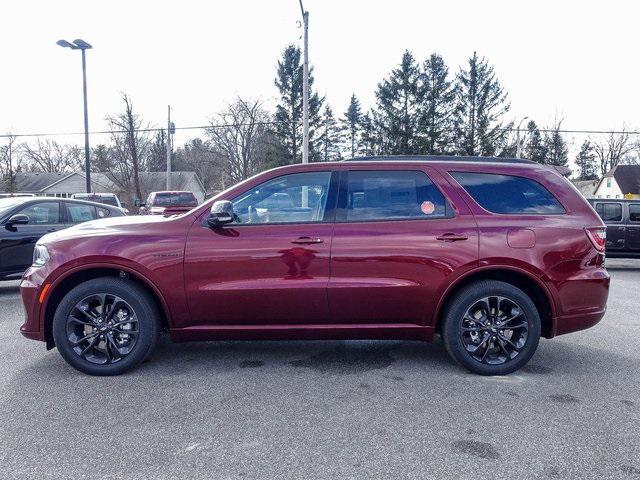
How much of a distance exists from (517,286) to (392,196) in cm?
133

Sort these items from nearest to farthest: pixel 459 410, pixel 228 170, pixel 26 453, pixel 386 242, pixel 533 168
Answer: pixel 26 453, pixel 459 410, pixel 386 242, pixel 533 168, pixel 228 170

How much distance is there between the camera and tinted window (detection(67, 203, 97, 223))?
8.70m

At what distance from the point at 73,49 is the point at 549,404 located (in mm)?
22024

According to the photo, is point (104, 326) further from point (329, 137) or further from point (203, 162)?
point (203, 162)

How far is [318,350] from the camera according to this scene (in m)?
4.88

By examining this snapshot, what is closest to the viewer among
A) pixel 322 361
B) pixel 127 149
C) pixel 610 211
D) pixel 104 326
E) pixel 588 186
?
pixel 104 326

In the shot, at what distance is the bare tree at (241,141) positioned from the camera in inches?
2003

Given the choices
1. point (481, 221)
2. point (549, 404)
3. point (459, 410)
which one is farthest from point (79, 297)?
point (549, 404)

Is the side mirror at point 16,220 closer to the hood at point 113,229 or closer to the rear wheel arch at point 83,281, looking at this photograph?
the hood at point 113,229

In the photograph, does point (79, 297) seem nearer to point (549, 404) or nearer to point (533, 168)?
point (549, 404)

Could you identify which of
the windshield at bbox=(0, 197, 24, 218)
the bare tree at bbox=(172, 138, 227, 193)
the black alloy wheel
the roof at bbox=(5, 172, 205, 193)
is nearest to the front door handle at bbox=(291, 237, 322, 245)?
the black alloy wheel

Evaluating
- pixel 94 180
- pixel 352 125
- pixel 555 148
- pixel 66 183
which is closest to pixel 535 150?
pixel 555 148

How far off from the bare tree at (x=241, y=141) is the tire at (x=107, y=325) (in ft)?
155

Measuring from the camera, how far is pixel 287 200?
424cm
